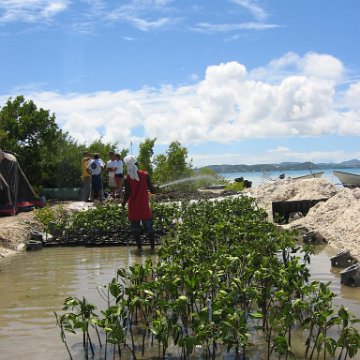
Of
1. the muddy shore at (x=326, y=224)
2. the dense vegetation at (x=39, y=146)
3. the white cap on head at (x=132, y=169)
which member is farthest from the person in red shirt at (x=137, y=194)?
the dense vegetation at (x=39, y=146)

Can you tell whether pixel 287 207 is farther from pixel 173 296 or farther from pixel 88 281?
pixel 173 296

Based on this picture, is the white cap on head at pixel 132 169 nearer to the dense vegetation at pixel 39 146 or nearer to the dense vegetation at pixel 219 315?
the dense vegetation at pixel 219 315

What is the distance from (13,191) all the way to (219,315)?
42.0ft

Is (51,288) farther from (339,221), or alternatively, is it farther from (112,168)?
(112,168)

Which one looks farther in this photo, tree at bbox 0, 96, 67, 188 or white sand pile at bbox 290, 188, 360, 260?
tree at bbox 0, 96, 67, 188

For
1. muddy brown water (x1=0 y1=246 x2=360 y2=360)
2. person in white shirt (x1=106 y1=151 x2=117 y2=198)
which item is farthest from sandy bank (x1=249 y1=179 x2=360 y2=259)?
person in white shirt (x1=106 y1=151 x2=117 y2=198)

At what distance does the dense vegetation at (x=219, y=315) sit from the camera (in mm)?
4223

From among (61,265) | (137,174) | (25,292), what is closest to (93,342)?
(25,292)

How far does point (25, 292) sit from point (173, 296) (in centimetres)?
317

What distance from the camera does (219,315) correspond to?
4.36 m

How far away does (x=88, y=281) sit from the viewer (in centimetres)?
814

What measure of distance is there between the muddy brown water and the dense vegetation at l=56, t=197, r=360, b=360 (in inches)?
13.6

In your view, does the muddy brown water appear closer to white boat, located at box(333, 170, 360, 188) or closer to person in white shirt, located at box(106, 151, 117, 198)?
person in white shirt, located at box(106, 151, 117, 198)

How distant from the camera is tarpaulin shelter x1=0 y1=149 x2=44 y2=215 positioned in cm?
1545
